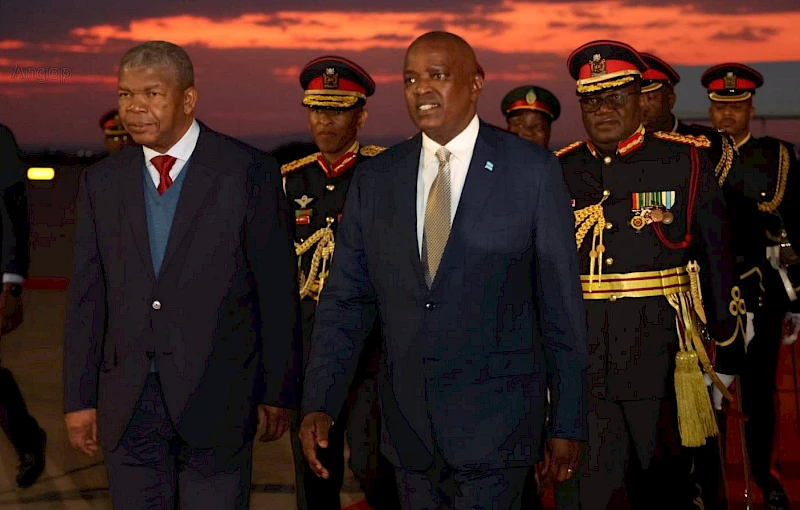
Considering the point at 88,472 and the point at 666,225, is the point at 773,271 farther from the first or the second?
the point at 88,472

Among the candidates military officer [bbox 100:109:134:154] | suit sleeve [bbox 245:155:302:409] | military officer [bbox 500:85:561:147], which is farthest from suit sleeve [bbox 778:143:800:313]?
suit sleeve [bbox 245:155:302:409]

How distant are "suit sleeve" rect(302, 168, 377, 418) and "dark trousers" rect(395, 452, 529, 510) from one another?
0.31 metres

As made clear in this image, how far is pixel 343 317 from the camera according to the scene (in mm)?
3854

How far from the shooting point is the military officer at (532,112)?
8250mm

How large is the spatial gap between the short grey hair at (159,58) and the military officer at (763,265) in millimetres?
3342

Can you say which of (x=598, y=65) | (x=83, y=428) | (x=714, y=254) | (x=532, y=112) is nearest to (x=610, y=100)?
(x=598, y=65)

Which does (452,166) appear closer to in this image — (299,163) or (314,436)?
(314,436)

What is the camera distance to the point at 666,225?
516cm

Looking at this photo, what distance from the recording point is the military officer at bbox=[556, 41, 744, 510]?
16.9 ft

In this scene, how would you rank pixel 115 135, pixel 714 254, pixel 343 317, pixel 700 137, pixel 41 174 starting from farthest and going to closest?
pixel 41 174
pixel 115 135
pixel 700 137
pixel 714 254
pixel 343 317

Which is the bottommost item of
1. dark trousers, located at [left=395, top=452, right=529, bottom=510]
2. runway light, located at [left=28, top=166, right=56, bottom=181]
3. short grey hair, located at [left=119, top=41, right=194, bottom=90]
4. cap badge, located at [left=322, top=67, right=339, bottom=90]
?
dark trousers, located at [left=395, top=452, right=529, bottom=510]

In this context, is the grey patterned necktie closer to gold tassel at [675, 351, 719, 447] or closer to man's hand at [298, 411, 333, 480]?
man's hand at [298, 411, 333, 480]

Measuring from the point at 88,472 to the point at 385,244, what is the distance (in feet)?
14.8

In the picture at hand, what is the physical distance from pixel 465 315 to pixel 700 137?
7.19 ft
